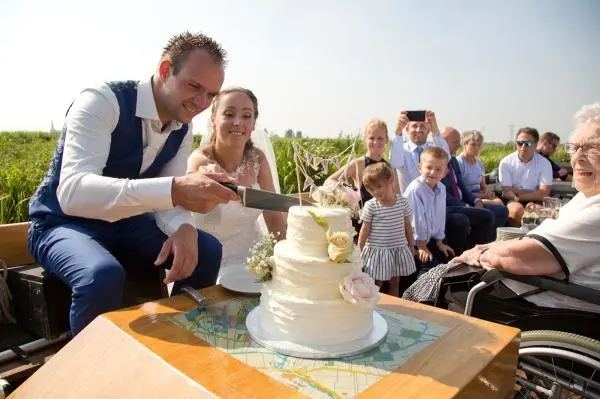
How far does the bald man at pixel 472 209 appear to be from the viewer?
523 centimetres

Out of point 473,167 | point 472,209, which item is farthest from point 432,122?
point 472,209

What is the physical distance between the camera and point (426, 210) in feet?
14.4

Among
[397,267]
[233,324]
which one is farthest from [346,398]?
[397,267]

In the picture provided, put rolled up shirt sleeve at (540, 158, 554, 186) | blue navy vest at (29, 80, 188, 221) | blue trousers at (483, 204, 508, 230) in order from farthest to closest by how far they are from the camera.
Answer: rolled up shirt sleeve at (540, 158, 554, 186) < blue trousers at (483, 204, 508, 230) < blue navy vest at (29, 80, 188, 221)

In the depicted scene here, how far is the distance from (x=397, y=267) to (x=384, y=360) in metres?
2.58

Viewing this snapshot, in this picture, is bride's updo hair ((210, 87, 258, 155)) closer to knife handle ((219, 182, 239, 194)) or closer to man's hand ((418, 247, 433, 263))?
knife handle ((219, 182, 239, 194))

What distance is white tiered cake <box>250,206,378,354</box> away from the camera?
143 centimetres

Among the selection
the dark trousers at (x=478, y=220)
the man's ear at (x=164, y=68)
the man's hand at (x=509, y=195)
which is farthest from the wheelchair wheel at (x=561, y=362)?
the man's hand at (x=509, y=195)

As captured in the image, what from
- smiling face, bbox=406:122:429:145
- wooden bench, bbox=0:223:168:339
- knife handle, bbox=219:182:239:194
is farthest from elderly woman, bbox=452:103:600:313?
smiling face, bbox=406:122:429:145

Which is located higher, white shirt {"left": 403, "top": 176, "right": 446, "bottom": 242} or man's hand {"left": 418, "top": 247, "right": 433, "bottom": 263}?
white shirt {"left": 403, "top": 176, "right": 446, "bottom": 242}

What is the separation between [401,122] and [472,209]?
1.42 meters

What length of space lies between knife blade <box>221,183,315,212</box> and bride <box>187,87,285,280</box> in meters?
1.29

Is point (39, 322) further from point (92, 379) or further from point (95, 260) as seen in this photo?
point (92, 379)

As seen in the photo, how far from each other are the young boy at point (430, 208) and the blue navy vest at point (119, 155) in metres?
2.90
